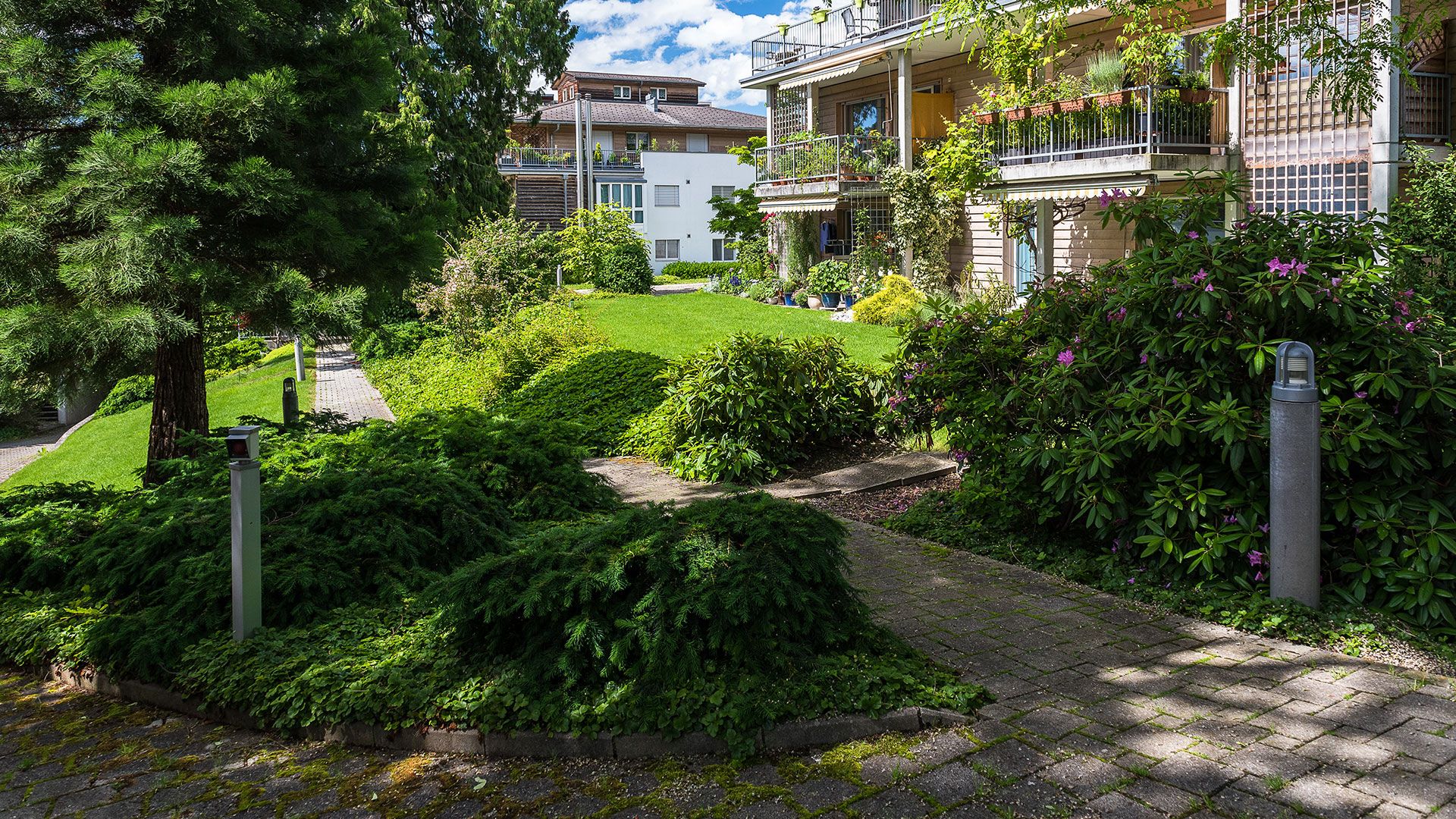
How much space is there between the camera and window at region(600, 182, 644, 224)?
53250 millimetres

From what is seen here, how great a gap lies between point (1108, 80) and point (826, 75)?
29.8 feet

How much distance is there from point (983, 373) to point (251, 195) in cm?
524

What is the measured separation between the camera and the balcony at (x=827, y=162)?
24.5 meters

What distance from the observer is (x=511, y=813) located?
12.2 feet

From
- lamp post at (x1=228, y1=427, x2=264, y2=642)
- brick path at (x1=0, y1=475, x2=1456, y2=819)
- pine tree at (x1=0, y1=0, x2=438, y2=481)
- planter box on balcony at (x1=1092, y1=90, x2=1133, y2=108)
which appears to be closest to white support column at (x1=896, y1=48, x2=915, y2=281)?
planter box on balcony at (x1=1092, y1=90, x2=1133, y2=108)

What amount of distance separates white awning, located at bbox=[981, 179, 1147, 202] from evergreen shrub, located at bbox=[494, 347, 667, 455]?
9171 mm

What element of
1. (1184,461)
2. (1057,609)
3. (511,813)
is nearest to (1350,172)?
(1184,461)

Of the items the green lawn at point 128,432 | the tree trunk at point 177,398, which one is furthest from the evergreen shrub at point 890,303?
the tree trunk at point 177,398

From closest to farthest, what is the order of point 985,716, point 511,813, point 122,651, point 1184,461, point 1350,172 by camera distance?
point 511,813 < point 985,716 < point 122,651 < point 1184,461 < point 1350,172

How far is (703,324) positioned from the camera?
71.4 ft

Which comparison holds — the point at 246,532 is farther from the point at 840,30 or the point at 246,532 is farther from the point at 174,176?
the point at 840,30

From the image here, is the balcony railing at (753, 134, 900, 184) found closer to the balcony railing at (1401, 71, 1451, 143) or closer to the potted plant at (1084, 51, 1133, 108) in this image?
the potted plant at (1084, 51, 1133, 108)

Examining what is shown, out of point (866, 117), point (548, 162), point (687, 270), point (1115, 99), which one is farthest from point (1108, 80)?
point (548, 162)

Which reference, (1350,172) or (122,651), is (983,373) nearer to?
(122,651)
